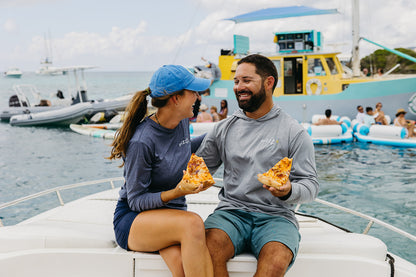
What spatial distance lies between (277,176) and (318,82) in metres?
13.2

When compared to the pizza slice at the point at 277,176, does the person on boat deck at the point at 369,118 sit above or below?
below

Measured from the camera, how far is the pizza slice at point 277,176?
202 cm

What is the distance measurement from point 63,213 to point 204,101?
13.9 m

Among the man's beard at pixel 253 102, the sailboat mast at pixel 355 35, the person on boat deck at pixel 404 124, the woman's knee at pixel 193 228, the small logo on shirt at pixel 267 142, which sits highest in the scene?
the sailboat mast at pixel 355 35

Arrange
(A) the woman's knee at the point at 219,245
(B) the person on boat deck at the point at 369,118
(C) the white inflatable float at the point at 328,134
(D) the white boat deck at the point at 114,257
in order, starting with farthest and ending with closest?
(B) the person on boat deck at the point at 369,118 → (C) the white inflatable float at the point at 328,134 → (D) the white boat deck at the point at 114,257 → (A) the woman's knee at the point at 219,245

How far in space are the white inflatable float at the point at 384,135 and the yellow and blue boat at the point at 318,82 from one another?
6.34 feet

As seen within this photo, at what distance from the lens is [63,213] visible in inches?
122

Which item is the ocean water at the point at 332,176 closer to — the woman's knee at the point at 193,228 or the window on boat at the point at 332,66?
the window on boat at the point at 332,66

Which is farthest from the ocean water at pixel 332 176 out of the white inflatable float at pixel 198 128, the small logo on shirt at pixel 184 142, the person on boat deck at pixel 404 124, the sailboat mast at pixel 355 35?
the sailboat mast at pixel 355 35

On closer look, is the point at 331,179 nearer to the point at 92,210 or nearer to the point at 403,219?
the point at 403,219

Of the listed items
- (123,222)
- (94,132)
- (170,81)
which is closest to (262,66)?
(170,81)

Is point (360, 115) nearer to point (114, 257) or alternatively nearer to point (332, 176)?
point (332, 176)

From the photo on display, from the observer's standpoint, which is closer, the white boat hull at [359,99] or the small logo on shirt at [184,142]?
the small logo on shirt at [184,142]

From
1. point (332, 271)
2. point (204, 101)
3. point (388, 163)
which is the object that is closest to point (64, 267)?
point (332, 271)
